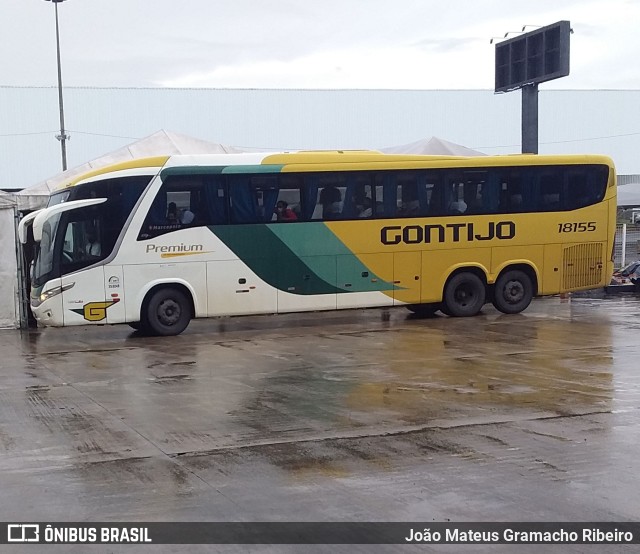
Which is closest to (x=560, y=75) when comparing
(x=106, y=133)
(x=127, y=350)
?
(x=127, y=350)

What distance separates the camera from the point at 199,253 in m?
16.9

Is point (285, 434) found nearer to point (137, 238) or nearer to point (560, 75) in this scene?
point (137, 238)

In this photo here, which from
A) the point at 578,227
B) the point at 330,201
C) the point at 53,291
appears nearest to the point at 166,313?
the point at 53,291

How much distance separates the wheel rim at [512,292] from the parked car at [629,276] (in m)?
6.97

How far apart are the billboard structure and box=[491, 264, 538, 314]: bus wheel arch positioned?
41.2 ft

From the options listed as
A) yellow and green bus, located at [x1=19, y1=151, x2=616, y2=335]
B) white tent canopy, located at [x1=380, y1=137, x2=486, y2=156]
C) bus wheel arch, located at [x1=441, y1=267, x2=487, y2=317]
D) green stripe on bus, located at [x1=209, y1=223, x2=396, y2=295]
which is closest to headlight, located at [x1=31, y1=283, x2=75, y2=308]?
yellow and green bus, located at [x1=19, y1=151, x2=616, y2=335]

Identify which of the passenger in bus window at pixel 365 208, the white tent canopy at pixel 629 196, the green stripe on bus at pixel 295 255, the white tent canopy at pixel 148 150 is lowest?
the green stripe on bus at pixel 295 255

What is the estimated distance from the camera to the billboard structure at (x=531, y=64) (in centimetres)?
3016

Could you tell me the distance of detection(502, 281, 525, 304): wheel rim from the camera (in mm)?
19094

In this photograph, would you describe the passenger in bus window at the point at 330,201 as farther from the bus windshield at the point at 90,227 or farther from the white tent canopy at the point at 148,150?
the white tent canopy at the point at 148,150

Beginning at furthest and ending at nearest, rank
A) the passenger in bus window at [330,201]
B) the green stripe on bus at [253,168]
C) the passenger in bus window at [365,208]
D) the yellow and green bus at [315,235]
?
the passenger in bus window at [365,208] → the passenger in bus window at [330,201] → the green stripe on bus at [253,168] → the yellow and green bus at [315,235]

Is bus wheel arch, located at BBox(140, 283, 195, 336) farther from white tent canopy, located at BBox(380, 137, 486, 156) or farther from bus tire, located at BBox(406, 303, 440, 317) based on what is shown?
white tent canopy, located at BBox(380, 137, 486, 156)

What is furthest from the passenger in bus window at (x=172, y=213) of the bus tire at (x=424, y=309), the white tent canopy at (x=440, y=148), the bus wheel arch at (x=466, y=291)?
the white tent canopy at (x=440, y=148)

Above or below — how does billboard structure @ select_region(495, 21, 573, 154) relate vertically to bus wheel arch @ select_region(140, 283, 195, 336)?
above
